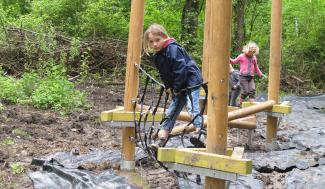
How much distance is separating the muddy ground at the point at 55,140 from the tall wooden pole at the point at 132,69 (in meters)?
0.25

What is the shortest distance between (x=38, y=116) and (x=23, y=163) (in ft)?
8.48

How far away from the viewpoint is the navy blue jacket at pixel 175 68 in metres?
4.75

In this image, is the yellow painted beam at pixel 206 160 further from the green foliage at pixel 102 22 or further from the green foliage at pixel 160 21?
the green foliage at pixel 102 22

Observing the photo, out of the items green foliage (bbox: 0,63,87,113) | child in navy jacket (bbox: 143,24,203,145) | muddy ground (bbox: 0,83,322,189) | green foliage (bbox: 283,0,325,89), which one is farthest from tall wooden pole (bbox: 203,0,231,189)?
green foliage (bbox: 283,0,325,89)

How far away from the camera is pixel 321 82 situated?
15867 mm

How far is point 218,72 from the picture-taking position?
146 inches

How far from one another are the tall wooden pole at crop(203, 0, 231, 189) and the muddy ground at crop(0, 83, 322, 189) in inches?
69.0

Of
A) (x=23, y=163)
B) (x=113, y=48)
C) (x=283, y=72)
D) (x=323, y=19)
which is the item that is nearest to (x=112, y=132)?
(x=23, y=163)

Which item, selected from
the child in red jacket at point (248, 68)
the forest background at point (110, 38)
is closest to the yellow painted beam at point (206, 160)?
the child in red jacket at point (248, 68)

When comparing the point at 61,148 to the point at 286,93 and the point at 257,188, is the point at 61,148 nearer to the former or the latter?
the point at 257,188

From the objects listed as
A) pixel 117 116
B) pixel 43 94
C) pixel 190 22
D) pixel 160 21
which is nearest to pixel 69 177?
pixel 117 116

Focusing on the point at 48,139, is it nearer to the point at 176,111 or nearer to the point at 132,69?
the point at 132,69

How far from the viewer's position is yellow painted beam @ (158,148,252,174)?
3.60 meters

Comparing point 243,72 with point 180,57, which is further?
point 243,72
